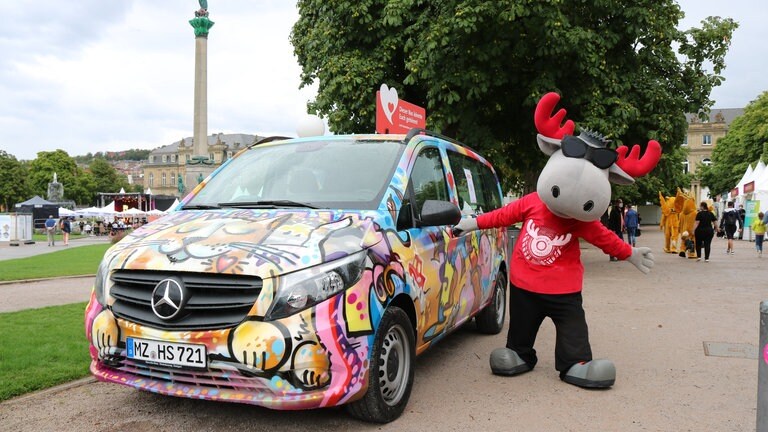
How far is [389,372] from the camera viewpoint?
3.89 metres

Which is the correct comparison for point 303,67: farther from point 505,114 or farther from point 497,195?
point 497,195

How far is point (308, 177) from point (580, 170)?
196 cm

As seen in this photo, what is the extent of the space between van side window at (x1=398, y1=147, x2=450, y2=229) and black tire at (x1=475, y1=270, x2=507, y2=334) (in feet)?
6.25

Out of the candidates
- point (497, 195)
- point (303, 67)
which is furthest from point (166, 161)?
point (497, 195)

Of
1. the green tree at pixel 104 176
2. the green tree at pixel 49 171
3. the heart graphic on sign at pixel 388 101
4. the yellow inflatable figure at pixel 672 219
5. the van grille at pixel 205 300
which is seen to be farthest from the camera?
the green tree at pixel 104 176

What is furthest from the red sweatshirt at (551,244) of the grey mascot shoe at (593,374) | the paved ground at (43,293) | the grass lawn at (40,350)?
the paved ground at (43,293)

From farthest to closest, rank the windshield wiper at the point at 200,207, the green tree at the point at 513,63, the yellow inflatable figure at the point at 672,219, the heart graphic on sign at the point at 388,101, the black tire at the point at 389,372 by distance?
the yellow inflatable figure at the point at 672,219
the green tree at the point at 513,63
the heart graphic on sign at the point at 388,101
the windshield wiper at the point at 200,207
the black tire at the point at 389,372

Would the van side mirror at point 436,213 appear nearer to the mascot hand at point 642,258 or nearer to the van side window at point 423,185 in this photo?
the van side window at point 423,185


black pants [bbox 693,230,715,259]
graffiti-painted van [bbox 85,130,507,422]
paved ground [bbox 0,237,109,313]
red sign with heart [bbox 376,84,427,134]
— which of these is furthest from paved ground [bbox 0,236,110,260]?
black pants [bbox 693,230,715,259]

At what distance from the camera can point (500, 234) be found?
22.6 feet

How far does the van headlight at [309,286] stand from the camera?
319cm

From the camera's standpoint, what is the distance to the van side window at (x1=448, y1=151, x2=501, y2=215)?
5.58 metres

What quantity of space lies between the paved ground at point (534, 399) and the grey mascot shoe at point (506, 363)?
74 millimetres

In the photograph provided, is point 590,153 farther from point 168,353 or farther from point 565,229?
point 168,353
